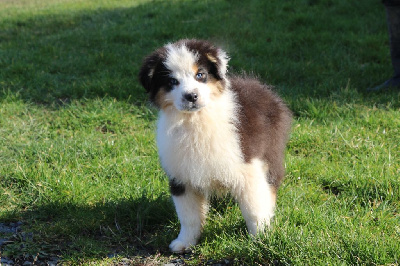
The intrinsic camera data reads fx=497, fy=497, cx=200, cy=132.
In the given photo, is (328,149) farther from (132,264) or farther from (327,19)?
(327,19)

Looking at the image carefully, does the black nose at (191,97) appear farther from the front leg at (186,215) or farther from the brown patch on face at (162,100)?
the front leg at (186,215)

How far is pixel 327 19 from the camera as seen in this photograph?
821cm

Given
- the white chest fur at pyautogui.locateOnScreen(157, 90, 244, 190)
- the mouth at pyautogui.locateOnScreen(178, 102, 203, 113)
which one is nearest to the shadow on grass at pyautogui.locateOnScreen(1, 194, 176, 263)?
the white chest fur at pyautogui.locateOnScreen(157, 90, 244, 190)

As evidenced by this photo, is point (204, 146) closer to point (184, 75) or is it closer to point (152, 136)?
point (184, 75)

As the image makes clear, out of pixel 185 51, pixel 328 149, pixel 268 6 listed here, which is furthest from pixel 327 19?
pixel 185 51

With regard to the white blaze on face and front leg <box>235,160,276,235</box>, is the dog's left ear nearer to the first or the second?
the white blaze on face

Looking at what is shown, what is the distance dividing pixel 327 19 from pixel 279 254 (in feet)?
19.9

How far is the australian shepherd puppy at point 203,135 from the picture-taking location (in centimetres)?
314

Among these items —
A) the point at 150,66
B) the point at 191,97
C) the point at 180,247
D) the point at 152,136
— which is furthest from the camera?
the point at 152,136

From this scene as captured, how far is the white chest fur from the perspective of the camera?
10.4 feet

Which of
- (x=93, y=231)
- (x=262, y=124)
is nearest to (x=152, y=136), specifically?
(x=93, y=231)

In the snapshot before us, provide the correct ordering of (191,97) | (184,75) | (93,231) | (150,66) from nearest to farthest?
(191,97) < (184,75) < (150,66) < (93,231)

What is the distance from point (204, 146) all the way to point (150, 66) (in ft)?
2.07

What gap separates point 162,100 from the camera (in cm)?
325
